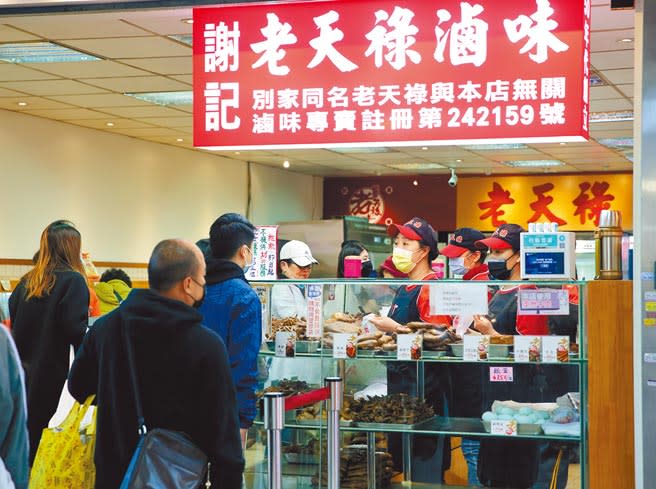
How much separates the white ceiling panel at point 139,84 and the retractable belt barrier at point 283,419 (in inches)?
221

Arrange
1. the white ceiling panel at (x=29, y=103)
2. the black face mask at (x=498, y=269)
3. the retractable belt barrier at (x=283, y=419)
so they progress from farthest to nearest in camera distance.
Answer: the white ceiling panel at (x=29, y=103), the black face mask at (x=498, y=269), the retractable belt barrier at (x=283, y=419)

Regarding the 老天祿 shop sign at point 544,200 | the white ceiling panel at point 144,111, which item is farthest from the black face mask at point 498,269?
the 老天祿 shop sign at point 544,200

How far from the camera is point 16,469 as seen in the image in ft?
8.91

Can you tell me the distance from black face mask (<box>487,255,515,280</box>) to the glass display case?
0.79m

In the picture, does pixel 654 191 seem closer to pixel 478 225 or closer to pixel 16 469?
pixel 16 469

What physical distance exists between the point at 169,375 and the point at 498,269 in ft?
8.20

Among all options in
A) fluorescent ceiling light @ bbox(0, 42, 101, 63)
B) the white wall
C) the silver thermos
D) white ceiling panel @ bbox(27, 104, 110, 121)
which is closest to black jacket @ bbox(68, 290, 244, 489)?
the silver thermos

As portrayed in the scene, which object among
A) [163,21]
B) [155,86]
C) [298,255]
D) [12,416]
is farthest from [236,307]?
[155,86]

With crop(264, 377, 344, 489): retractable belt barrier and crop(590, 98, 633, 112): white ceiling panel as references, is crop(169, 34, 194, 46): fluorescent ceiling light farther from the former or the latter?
crop(590, 98, 633, 112): white ceiling panel

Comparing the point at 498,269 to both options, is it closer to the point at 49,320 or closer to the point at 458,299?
the point at 458,299

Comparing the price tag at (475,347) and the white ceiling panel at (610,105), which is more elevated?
the white ceiling panel at (610,105)

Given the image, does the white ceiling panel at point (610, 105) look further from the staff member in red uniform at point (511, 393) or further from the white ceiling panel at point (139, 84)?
the staff member in red uniform at point (511, 393)

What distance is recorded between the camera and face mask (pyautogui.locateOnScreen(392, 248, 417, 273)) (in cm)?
548

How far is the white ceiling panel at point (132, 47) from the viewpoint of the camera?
7.66 m
